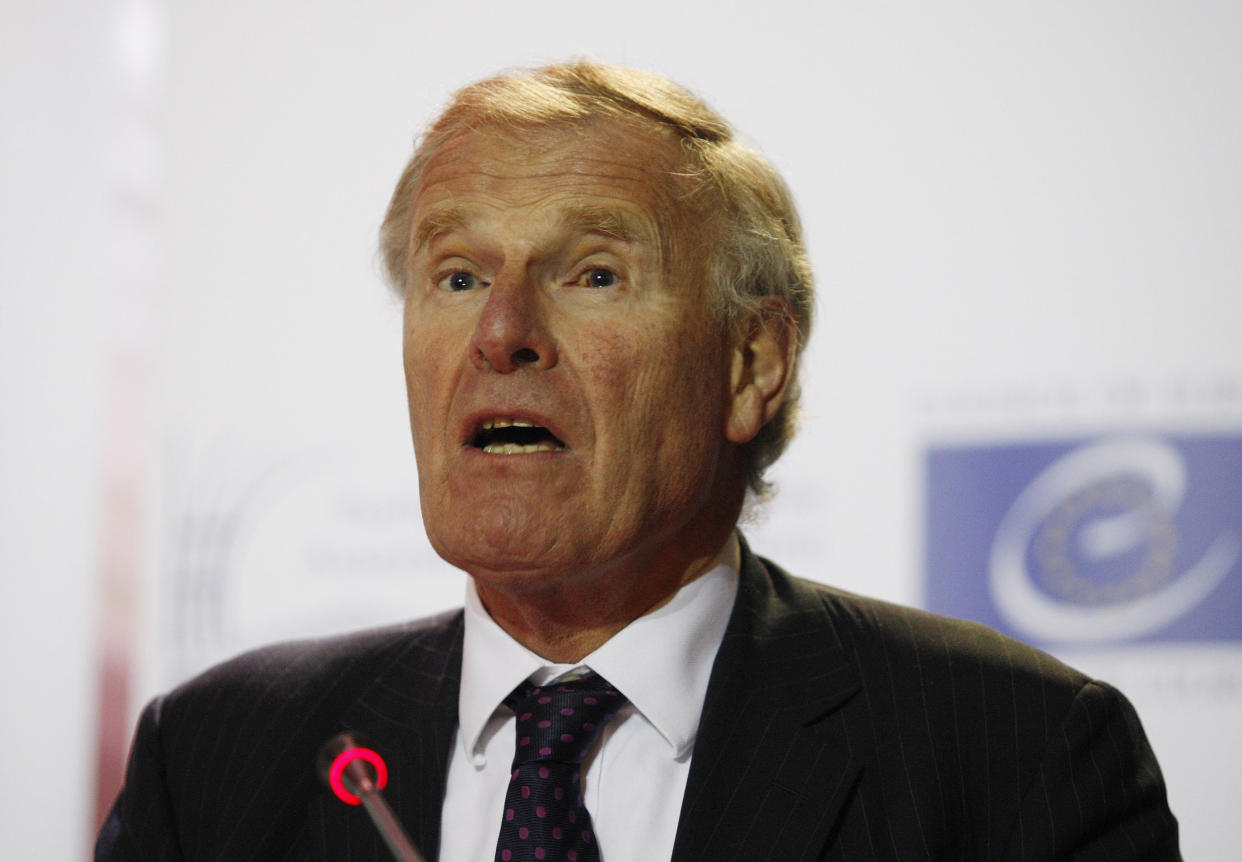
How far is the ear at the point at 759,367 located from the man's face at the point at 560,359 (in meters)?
0.04

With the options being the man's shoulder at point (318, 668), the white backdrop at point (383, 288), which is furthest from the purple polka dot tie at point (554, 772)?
the white backdrop at point (383, 288)

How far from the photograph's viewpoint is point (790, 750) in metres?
1.76

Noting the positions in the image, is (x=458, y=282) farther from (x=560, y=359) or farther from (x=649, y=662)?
(x=649, y=662)

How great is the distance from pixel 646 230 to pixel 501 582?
0.51 m

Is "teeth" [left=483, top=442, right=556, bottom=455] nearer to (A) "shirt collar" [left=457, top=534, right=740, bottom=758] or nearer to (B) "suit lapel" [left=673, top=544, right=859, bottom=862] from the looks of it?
(A) "shirt collar" [left=457, top=534, right=740, bottom=758]

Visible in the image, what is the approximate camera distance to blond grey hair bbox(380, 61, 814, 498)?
189cm

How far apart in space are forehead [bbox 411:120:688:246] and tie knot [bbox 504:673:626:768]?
61 centimetres

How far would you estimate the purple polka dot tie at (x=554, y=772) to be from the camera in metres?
1.68

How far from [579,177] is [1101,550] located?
4.79 ft

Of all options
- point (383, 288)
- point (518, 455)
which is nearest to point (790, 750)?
point (518, 455)

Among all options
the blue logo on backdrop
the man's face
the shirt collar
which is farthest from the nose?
the blue logo on backdrop

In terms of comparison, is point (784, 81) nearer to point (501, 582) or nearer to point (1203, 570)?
point (1203, 570)

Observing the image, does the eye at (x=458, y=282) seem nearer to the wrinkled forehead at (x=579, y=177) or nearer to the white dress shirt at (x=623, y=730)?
the wrinkled forehead at (x=579, y=177)

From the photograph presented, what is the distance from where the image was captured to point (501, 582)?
1.77 meters
